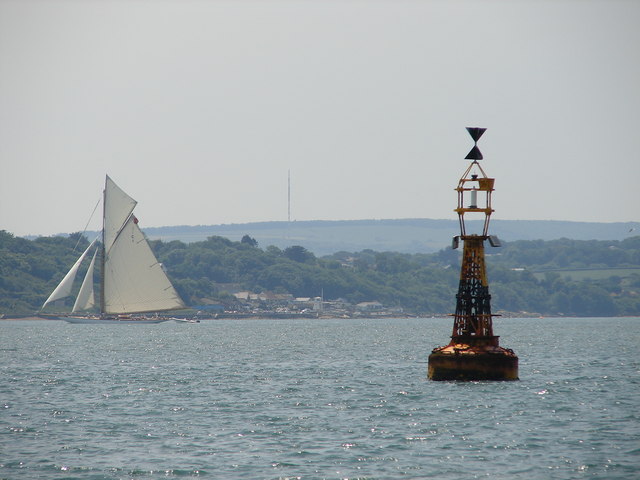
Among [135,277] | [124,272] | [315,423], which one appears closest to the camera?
[315,423]

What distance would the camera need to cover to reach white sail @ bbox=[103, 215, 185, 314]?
5812 inches

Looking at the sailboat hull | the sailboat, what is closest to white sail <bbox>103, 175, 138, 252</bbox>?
the sailboat

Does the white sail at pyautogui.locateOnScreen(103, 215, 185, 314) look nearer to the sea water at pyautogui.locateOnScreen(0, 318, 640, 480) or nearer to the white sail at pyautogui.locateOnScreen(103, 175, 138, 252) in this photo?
the white sail at pyautogui.locateOnScreen(103, 175, 138, 252)

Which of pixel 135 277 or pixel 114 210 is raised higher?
pixel 114 210

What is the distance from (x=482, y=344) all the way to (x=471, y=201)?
7374 mm

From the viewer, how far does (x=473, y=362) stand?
50656mm

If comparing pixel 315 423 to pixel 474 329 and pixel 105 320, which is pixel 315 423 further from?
pixel 105 320

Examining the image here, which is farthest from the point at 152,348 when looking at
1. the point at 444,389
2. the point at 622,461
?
the point at 622,461

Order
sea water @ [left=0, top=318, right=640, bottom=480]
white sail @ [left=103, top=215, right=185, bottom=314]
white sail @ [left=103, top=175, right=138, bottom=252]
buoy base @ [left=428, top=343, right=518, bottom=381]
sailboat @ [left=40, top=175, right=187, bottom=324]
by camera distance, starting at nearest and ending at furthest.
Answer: sea water @ [left=0, top=318, right=640, bottom=480], buoy base @ [left=428, top=343, right=518, bottom=381], white sail @ [left=103, top=215, right=185, bottom=314], sailboat @ [left=40, top=175, right=187, bottom=324], white sail @ [left=103, top=175, right=138, bottom=252]

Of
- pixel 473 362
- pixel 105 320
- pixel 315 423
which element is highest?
pixel 473 362

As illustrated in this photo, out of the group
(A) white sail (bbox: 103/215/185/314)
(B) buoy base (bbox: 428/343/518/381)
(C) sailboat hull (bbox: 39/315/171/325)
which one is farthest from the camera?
(C) sailboat hull (bbox: 39/315/171/325)

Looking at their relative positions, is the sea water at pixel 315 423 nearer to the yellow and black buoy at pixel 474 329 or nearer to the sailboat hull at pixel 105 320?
the yellow and black buoy at pixel 474 329

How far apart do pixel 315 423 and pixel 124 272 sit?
112m

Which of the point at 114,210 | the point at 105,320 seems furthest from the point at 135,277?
the point at 105,320
